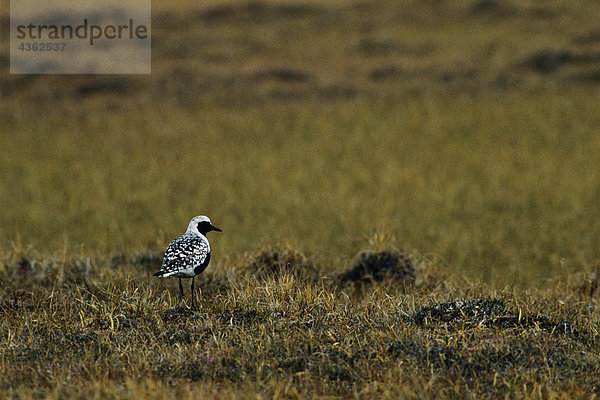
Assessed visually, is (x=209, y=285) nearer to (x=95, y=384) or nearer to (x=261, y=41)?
(x=95, y=384)

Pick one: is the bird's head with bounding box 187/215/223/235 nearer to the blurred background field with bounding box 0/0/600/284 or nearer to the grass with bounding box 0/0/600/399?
the grass with bounding box 0/0/600/399

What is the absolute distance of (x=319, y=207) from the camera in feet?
39.1

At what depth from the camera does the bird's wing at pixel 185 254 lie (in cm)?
416

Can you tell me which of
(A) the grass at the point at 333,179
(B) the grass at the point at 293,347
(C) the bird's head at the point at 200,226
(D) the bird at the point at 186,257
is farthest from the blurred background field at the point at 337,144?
(D) the bird at the point at 186,257

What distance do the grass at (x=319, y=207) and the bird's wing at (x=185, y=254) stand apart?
21.9 inches

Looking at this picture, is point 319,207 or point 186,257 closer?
point 186,257

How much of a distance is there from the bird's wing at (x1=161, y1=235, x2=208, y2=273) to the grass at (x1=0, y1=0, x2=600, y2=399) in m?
0.56

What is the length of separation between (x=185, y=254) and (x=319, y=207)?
7789 mm

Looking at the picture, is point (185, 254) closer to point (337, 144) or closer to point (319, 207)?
point (319, 207)

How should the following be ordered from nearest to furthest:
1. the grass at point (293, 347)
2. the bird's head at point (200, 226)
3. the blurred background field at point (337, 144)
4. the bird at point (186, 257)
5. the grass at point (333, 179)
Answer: the grass at point (293, 347) → the bird at point (186, 257) → the bird's head at point (200, 226) → the grass at point (333, 179) → the blurred background field at point (337, 144)

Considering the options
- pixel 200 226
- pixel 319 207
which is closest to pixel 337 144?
pixel 319 207

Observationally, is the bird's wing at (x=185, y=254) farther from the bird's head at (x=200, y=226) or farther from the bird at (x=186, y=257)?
the bird's head at (x=200, y=226)

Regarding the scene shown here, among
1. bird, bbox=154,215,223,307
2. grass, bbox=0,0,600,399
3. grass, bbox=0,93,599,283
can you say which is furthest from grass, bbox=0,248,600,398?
grass, bbox=0,93,599,283

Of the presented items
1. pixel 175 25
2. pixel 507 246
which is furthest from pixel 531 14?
pixel 507 246
